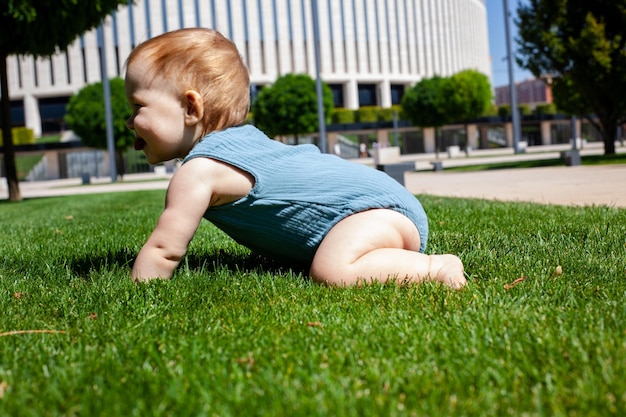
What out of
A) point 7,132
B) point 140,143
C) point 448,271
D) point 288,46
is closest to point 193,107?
point 140,143

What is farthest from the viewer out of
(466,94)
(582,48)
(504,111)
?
(504,111)

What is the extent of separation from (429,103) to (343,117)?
1355cm

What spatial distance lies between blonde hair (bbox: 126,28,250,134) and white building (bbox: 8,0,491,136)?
59.7 m

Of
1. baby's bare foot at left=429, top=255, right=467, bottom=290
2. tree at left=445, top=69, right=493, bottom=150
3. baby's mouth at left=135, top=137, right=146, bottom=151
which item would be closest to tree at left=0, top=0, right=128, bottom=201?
baby's mouth at left=135, top=137, right=146, bottom=151

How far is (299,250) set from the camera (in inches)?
119

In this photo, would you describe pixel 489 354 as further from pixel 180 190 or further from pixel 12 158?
pixel 12 158

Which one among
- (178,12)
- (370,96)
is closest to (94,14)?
(178,12)

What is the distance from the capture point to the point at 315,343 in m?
1.94

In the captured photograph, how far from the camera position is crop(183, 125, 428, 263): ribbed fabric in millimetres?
Result: 2887

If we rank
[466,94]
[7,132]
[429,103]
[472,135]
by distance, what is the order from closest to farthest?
[7,132], [466,94], [429,103], [472,135]

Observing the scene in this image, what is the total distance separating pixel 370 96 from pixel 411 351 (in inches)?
2866

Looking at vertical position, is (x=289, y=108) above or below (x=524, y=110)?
below

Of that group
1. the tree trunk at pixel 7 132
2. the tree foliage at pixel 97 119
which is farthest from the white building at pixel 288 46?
the tree trunk at pixel 7 132

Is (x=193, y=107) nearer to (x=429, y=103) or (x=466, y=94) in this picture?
(x=466, y=94)
